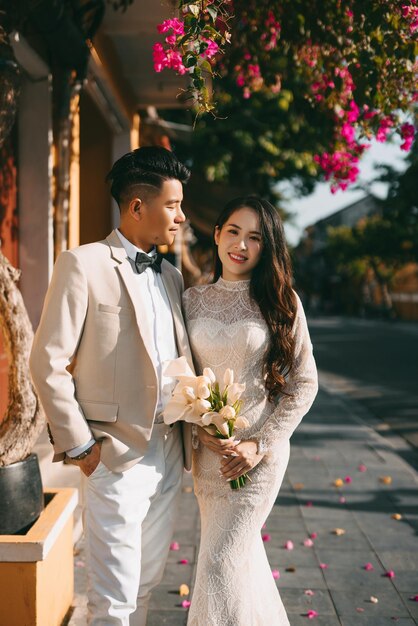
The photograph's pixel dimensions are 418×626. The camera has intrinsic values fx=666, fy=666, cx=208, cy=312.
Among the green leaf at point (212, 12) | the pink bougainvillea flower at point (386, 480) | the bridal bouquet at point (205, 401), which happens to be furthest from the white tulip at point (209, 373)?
the pink bougainvillea flower at point (386, 480)

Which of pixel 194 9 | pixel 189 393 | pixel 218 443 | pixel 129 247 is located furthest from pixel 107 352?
pixel 194 9

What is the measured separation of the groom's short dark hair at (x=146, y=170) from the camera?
2562 millimetres

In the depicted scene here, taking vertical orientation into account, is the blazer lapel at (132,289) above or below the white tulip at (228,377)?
above

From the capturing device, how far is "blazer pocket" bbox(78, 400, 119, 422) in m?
2.46

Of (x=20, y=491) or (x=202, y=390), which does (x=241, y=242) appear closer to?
(x=202, y=390)

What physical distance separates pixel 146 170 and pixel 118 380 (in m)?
0.81

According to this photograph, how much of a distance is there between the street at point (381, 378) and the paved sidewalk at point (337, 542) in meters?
0.98

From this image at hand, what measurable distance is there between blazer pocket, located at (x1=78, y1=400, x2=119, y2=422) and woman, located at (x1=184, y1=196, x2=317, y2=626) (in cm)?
40

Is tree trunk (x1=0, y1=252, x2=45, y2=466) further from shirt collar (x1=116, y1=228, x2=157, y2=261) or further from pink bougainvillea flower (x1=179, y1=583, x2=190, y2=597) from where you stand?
pink bougainvillea flower (x1=179, y1=583, x2=190, y2=597)

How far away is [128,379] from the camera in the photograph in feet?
8.16

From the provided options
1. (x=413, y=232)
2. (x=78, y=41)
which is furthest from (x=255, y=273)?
(x=413, y=232)

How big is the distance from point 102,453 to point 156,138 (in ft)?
31.7

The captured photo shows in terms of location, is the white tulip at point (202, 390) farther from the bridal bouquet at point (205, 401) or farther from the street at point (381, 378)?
the street at point (381, 378)

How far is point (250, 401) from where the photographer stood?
109 inches
